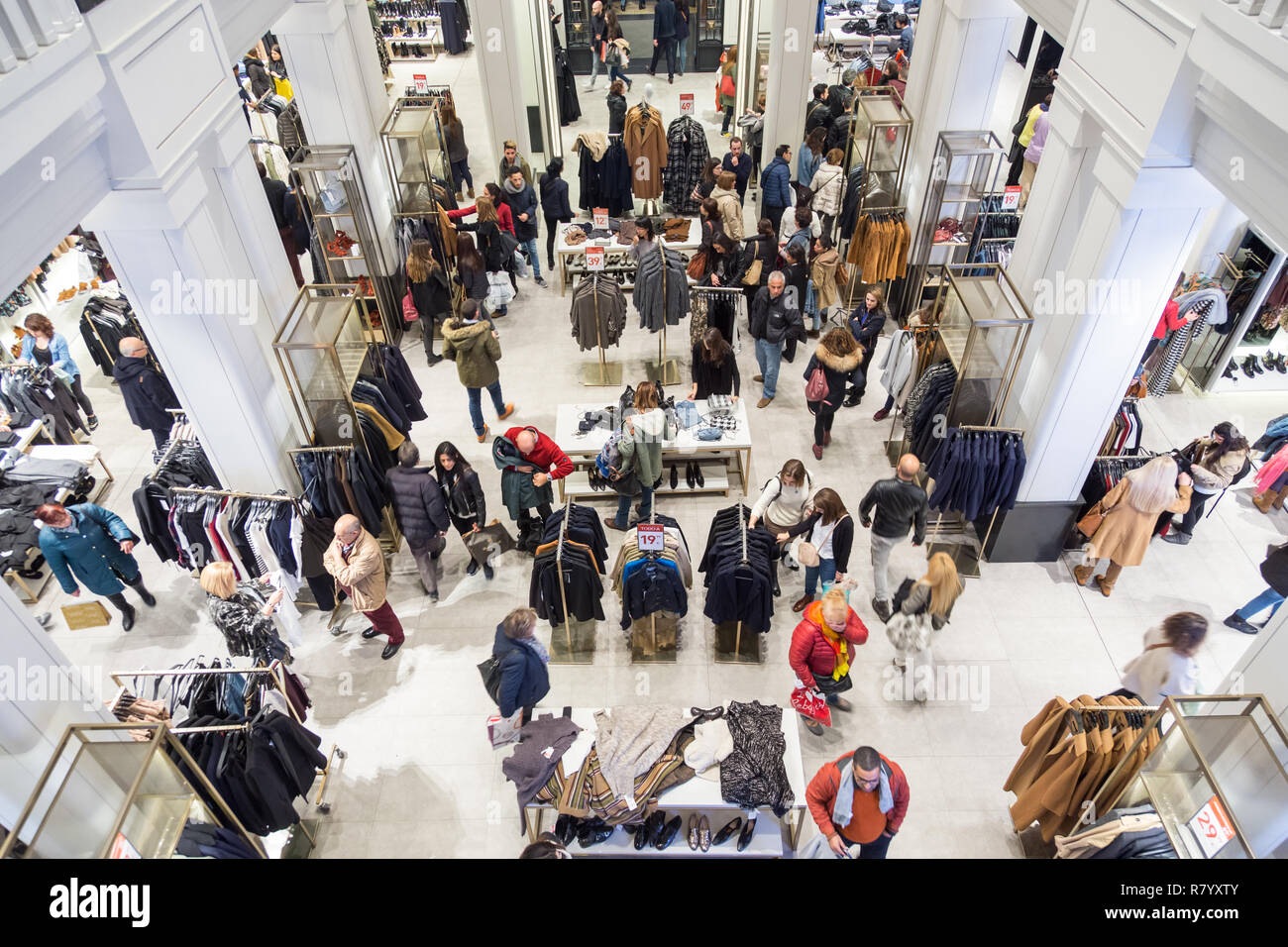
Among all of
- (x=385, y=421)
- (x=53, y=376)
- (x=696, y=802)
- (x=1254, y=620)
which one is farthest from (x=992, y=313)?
(x=53, y=376)

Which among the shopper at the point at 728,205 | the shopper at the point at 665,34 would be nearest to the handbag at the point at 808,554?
the shopper at the point at 728,205

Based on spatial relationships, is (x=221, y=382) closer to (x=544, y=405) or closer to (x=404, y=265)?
(x=544, y=405)

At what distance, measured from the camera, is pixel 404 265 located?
965cm

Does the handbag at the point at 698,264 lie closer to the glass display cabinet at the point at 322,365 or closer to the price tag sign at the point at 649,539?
the glass display cabinet at the point at 322,365

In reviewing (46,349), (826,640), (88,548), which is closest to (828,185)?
(826,640)

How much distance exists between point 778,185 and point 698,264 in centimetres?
195

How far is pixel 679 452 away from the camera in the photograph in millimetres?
7477

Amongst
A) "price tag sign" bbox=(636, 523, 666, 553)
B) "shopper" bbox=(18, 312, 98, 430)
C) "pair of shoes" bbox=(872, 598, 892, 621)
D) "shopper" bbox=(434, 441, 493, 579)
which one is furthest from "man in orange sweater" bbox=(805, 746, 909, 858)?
"shopper" bbox=(18, 312, 98, 430)

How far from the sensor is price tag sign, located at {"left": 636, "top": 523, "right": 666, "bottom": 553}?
5824mm

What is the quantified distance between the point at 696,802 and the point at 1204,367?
7444 mm

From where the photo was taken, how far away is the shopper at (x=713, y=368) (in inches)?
301

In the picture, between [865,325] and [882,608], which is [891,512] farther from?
[865,325]

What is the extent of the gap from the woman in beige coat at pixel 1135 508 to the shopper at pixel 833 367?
2.27m

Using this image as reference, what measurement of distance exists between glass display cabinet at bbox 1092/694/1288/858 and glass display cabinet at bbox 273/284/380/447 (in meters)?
5.63
